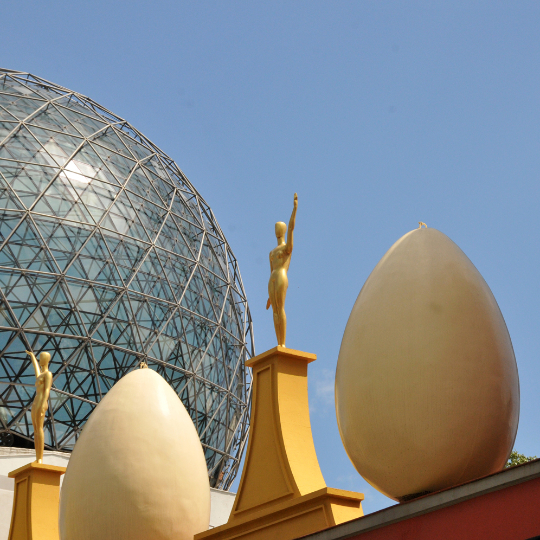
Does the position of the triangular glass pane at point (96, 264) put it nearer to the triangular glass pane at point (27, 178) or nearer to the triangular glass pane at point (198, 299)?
the triangular glass pane at point (27, 178)

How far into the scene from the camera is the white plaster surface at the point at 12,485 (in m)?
16.1

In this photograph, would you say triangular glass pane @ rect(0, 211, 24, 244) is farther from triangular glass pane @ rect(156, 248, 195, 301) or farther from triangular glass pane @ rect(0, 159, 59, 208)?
triangular glass pane @ rect(156, 248, 195, 301)

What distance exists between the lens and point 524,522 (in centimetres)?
648

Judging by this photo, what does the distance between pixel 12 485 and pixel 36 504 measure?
12.7ft

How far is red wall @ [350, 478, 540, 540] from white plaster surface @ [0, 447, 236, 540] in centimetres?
1049

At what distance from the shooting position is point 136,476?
1057 centimetres

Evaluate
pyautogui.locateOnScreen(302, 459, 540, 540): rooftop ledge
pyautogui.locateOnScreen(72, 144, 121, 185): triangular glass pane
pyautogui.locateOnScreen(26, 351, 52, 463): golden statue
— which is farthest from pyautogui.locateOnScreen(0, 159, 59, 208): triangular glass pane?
pyautogui.locateOnScreen(302, 459, 540, 540): rooftop ledge

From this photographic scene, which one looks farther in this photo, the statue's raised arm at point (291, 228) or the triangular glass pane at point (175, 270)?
the triangular glass pane at point (175, 270)

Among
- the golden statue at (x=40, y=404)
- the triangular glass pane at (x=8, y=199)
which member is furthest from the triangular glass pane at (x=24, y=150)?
the golden statue at (x=40, y=404)

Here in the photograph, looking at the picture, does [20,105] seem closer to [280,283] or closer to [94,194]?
[94,194]

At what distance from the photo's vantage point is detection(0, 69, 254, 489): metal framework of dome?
19.1 metres

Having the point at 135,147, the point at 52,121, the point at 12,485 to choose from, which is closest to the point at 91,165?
the point at 52,121

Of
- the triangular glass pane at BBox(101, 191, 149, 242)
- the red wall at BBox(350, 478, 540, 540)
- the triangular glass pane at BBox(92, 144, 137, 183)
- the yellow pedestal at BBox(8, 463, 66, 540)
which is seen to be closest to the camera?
the red wall at BBox(350, 478, 540, 540)

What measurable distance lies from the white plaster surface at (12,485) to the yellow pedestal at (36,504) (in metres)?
2.50
